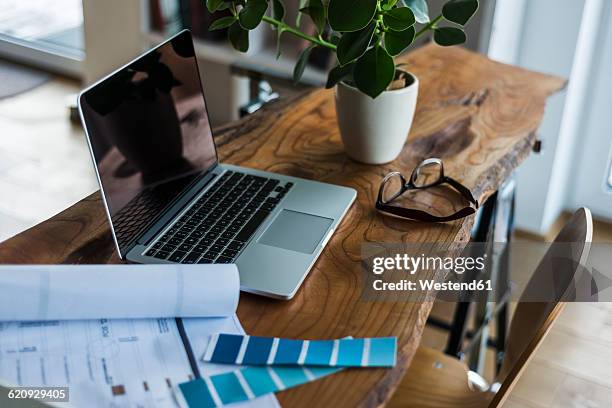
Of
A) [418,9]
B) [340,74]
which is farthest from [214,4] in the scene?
[418,9]

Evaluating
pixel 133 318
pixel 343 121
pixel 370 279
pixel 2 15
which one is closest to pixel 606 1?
pixel 343 121

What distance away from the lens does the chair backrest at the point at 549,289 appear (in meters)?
0.97

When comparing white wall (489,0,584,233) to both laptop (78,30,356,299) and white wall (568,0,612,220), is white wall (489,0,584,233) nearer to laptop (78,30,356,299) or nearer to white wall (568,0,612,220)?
white wall (568,0,612,220)

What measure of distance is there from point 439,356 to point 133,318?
65 centimetres

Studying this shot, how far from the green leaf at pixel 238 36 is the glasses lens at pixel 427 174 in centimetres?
33

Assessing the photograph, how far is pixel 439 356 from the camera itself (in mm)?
1343

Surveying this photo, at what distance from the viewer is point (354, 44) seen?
1.04m

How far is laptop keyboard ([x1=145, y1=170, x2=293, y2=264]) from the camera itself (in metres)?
0.99

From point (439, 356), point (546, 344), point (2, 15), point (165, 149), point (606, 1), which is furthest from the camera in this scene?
point (2, 15)

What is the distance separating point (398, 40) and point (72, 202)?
1598mm

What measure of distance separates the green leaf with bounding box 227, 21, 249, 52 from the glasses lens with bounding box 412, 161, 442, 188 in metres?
0.33

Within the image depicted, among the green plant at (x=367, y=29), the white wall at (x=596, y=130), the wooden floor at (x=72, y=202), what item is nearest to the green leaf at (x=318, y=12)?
the green plant at (x=367, y=29)

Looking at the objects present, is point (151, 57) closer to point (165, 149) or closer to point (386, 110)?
point (165, 149)

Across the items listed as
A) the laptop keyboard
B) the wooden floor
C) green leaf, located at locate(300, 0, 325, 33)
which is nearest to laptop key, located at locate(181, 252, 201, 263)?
the laptop keyboard
